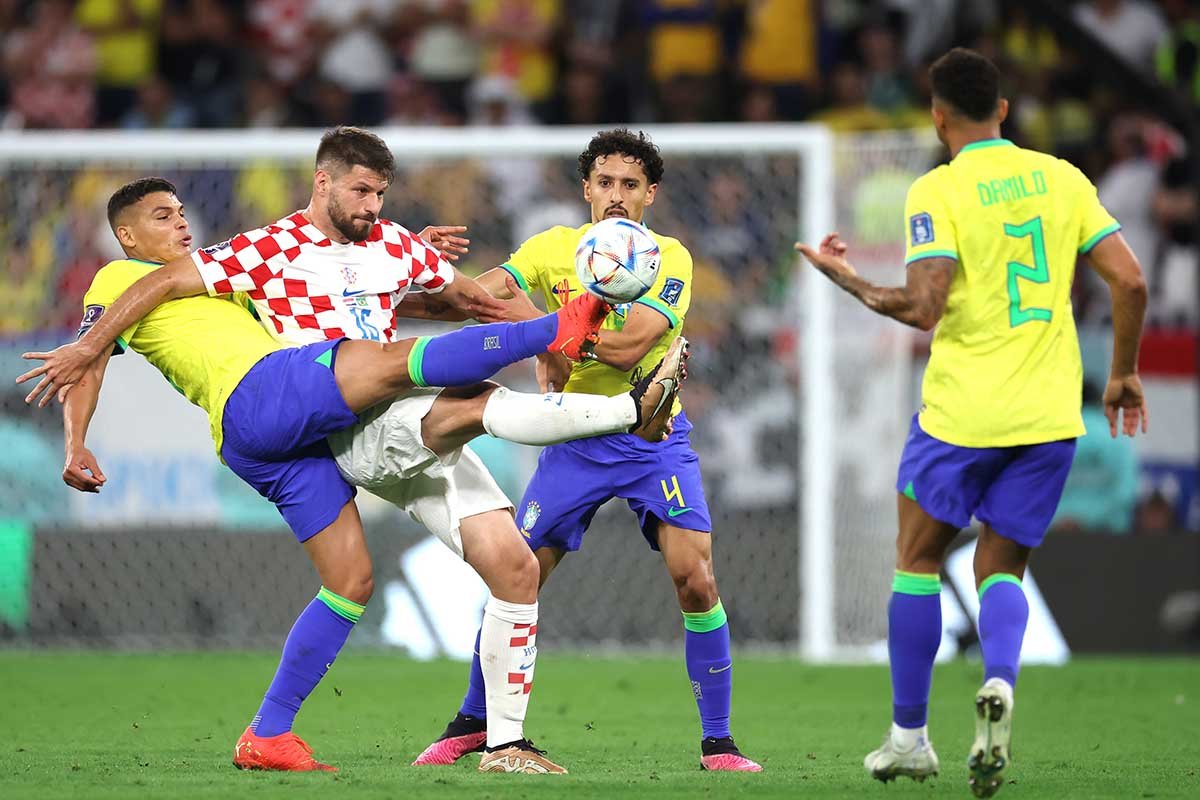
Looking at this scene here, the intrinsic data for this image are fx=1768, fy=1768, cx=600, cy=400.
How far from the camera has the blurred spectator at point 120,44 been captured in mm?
13664

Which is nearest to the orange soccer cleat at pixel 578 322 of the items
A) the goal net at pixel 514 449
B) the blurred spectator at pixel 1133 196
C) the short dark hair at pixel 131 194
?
the short dark hair at pixel 131 194

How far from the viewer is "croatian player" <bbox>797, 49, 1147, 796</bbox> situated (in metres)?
5.00

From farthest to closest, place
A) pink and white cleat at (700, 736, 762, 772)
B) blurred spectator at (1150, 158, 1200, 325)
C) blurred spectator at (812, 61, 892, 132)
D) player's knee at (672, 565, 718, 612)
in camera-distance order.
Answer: blurred spectator at (812, 61, 892, 132) → blurred spectator at (1150, 158, 1200, 325) → player's knee at (672, 565, 718, 612) → pink and white cleat at (700, 736, 762, 772)

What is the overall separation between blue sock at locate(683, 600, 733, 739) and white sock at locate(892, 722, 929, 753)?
0.97 metres

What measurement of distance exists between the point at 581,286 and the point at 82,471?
67.5 inches

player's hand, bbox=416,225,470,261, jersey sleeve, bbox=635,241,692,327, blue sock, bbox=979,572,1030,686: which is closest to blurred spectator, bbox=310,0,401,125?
player's hand, bbox=416,225,470,261

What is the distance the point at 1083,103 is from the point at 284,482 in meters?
8.95

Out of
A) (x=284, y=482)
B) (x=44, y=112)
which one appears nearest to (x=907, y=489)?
(x=284, y=482)

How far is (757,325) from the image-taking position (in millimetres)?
11008

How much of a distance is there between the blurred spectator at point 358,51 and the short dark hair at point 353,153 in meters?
7.50

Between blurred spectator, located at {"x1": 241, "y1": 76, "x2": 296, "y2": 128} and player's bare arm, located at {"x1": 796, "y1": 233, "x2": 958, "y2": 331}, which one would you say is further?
blurred spectator, located at {"x1": 241, "y1": 76, "x2": 296, "y2": 128}

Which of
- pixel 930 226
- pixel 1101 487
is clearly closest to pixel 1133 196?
pixel 1101 487

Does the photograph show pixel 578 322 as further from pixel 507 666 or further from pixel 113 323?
pixel 113 323

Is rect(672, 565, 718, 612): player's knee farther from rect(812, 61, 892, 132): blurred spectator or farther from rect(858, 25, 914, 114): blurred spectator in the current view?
rect(858, 25, 914, 114): blurred spectator
